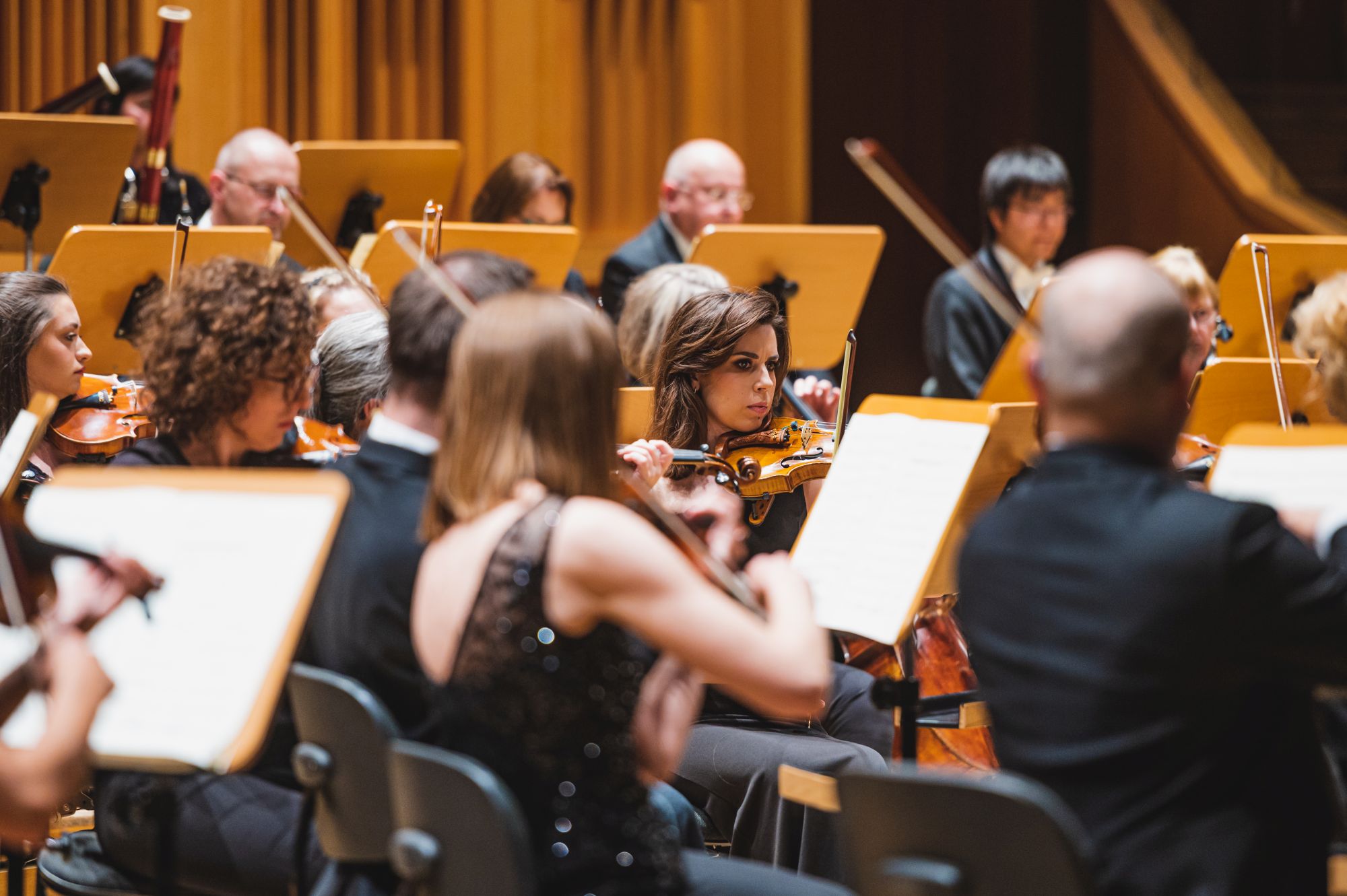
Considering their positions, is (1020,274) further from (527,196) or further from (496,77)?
(496,77)

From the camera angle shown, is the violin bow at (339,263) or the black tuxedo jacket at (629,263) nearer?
the violin bow at (339,263)

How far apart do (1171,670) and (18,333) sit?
2.21 m

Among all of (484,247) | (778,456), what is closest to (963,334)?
(484,247)

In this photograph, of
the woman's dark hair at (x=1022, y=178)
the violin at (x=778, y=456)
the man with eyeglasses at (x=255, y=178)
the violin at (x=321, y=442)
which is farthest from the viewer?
the woman's dark hair at (x=1022, y=178)

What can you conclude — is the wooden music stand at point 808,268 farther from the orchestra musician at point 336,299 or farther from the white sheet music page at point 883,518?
the white sheet music page at point 883,518

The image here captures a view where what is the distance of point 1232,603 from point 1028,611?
0.61 ft

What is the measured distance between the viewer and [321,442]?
2.70 metres

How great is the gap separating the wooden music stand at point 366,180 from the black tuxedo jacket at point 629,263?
56 centimetres

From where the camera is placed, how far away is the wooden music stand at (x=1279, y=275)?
3691mm

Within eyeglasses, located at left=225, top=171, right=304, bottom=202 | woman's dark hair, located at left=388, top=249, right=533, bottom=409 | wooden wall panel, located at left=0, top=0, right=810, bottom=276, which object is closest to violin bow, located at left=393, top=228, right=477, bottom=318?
woman's dark hair, located at left=388, top=249, right=533, bottom=409

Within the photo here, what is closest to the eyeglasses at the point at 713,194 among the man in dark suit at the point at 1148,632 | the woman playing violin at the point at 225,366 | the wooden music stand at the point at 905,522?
the wooden music stand at the point at 905,522

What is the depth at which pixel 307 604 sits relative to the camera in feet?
5.63

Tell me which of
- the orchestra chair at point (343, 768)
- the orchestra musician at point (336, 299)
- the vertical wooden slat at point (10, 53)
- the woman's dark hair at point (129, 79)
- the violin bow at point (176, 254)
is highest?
the vertical wooden slat at point (10, 53)

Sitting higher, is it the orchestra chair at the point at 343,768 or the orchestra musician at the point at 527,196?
the orchestra musician at the point at 527,196
